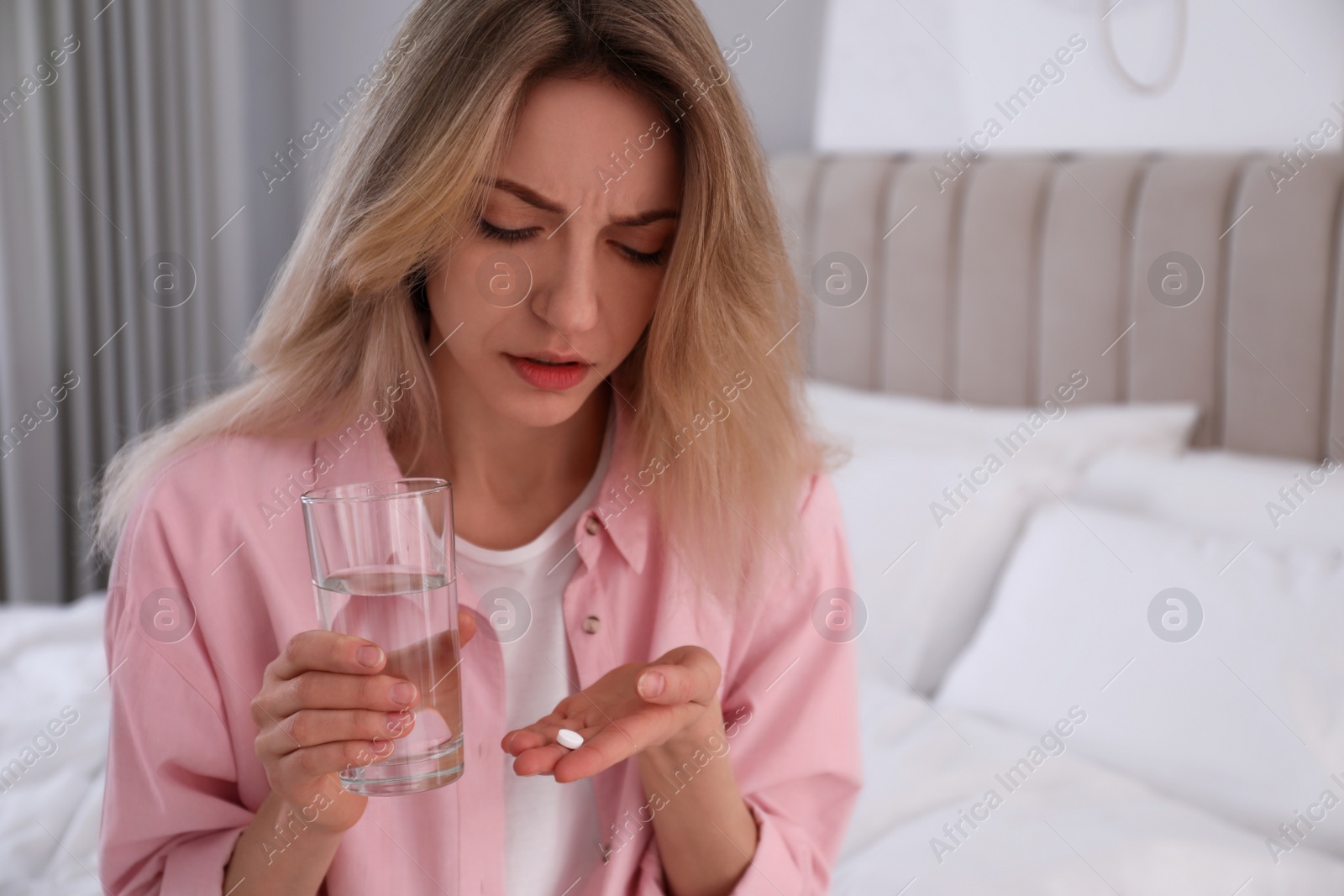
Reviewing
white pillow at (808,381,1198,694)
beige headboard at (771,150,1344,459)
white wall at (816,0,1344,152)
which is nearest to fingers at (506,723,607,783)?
beige headboard at (771,150,1344,459)

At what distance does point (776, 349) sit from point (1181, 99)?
1.30m

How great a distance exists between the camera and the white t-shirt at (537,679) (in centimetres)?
101

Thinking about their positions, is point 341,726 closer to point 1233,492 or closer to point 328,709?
point 328,709

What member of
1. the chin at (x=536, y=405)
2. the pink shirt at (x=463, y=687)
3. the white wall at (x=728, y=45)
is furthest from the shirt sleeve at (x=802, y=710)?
the white wall at (x=728, y=45)

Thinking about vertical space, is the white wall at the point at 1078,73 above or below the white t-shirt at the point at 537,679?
above

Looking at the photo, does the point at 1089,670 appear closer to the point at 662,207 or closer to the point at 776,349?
the point at 776,349

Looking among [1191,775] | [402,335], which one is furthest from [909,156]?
[402,335]

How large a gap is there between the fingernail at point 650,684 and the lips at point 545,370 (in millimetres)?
306

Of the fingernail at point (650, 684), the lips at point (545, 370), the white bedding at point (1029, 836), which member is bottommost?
the white bedding at point (1029, 836)

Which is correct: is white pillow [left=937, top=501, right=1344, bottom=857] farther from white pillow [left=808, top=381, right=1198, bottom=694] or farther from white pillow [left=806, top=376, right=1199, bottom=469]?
white pillow [left=806, top=376, right=1199, bottom=469]

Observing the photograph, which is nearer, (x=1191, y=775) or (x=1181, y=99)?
(x=1191, y=775)

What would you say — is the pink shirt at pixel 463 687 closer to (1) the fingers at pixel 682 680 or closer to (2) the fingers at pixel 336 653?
(1) the fingers at pixel 682 680

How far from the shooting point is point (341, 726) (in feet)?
2.19

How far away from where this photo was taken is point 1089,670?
1497mm
